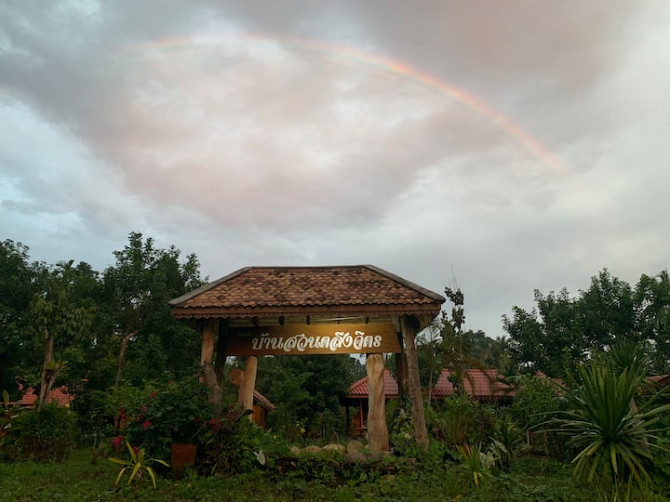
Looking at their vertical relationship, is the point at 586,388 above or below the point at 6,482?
above

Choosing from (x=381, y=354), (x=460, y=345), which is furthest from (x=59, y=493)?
(x=460, y=345)

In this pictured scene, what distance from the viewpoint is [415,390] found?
32.4ft

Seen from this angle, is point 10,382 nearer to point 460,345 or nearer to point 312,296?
point 312,296

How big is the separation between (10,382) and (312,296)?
657 inches

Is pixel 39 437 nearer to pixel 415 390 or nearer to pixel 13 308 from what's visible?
pixel 415 390

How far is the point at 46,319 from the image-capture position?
14195 millimetres

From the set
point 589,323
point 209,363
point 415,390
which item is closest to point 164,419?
point 209,363

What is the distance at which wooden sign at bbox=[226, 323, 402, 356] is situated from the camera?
10938 mm

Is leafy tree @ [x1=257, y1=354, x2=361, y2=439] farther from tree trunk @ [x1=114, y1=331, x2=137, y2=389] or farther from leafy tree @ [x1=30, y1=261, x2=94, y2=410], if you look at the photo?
leafy tree @ [x1=30, y1=261, x2=94, y2=410]

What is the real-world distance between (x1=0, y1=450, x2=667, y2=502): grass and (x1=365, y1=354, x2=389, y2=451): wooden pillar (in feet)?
7.03

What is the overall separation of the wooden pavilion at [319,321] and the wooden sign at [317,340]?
24 mm

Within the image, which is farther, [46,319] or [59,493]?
[46,319]

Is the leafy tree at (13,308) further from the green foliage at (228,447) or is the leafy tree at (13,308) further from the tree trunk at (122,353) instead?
the green foliage at (228,447)

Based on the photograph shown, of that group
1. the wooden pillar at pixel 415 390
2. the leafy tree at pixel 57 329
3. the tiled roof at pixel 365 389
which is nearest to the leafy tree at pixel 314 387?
the tiled roof at pixel 365 389
